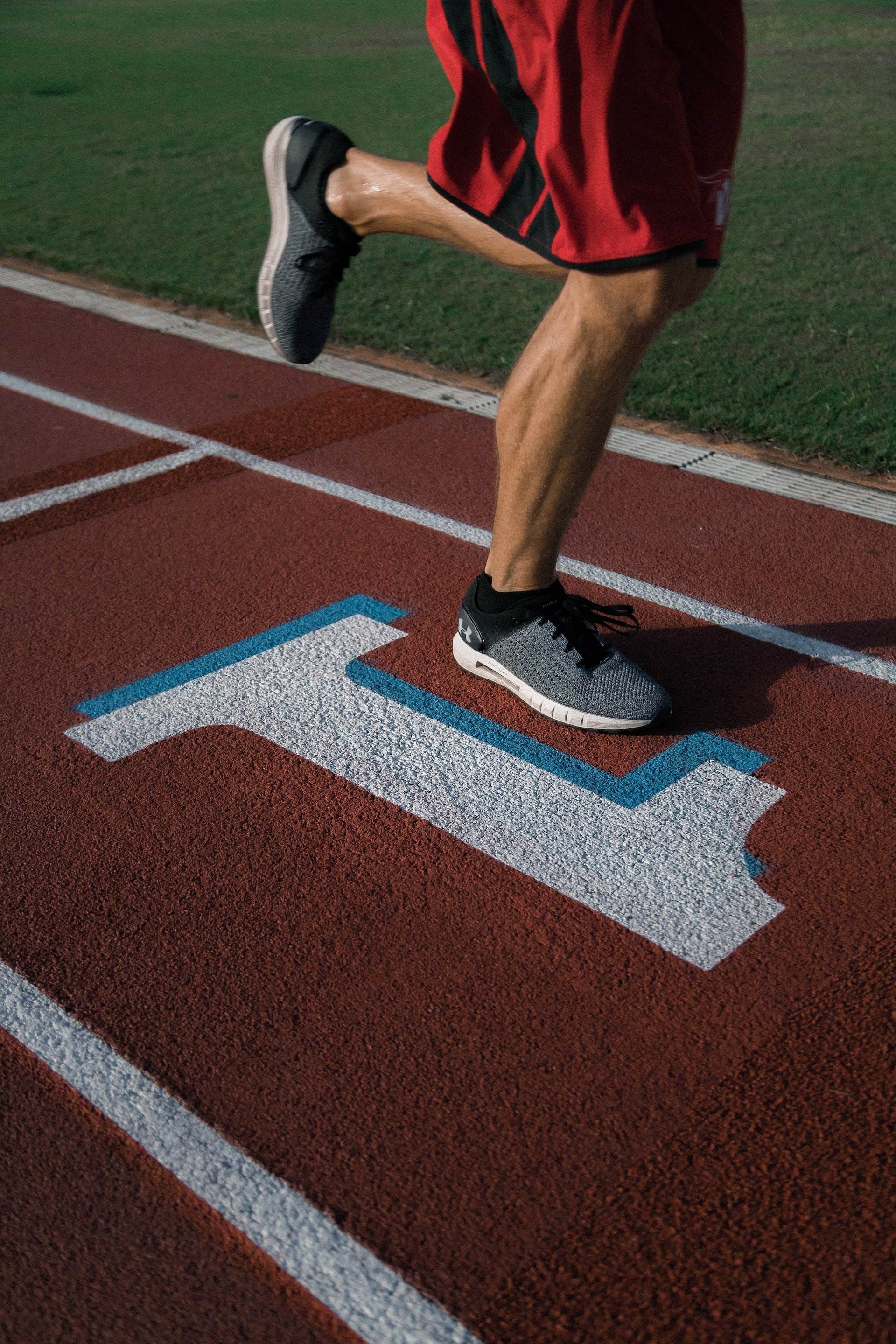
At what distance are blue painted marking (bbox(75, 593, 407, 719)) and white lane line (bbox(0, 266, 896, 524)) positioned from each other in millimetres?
1055

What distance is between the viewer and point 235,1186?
179cm

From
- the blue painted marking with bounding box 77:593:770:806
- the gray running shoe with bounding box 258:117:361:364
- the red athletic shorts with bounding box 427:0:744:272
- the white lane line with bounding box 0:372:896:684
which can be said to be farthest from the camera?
the gray running shoe with bounding box 258:117:361:364

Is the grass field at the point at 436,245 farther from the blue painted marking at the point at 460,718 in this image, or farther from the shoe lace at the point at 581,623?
the blue painted marking at the point at 460,718

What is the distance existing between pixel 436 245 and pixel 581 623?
5.13 meters

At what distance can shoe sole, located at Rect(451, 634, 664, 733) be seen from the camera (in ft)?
9.32

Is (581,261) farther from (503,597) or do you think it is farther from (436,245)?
(436,245)

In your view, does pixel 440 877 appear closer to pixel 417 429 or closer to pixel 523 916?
pixel 523 916

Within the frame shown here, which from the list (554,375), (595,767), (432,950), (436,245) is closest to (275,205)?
Result: (554,375)

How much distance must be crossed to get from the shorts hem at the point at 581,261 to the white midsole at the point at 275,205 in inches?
27.2

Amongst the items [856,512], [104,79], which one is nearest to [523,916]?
[856,512]

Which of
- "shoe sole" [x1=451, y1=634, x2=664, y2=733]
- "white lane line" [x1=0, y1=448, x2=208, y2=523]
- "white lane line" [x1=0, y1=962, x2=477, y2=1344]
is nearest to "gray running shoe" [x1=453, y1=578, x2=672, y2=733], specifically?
"shoe sole" [x1=451, y1=634, x2=664, y2=733]

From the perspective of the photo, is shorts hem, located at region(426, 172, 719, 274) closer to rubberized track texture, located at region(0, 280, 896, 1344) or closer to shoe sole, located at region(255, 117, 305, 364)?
shoe sole, located at region(255, 117, 305, 364)

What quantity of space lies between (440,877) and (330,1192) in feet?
2.40

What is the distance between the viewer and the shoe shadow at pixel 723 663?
9.66 ft
